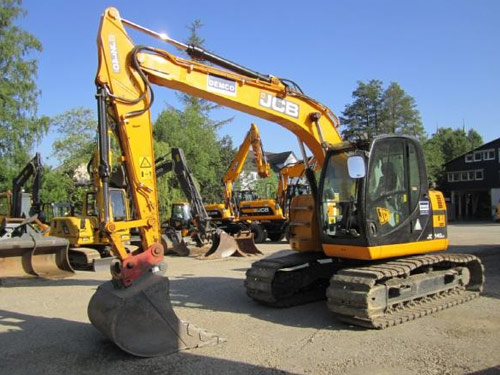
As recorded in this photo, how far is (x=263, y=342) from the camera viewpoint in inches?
219

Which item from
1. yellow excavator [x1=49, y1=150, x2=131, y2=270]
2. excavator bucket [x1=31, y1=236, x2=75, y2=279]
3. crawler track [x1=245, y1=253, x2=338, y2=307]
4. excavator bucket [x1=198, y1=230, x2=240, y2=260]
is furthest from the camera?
excavator bucket [x1=198, y1=230, x2=240, y2=260]

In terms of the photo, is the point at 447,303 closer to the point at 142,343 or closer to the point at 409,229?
the point at 409,229

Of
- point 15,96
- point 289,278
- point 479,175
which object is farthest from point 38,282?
point 479,175

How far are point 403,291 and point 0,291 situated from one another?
7.39 m

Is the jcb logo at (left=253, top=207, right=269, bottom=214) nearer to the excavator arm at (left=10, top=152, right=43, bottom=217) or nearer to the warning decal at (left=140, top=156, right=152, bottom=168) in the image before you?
the excavator arm at (left=10, top=152, right=43, bottom=217)

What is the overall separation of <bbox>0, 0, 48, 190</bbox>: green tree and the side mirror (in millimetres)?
23011

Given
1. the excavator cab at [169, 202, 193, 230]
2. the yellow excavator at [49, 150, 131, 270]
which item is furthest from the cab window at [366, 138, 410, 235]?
the excavator cab at [169, 202, 193, 230]

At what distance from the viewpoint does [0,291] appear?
30.0 feet

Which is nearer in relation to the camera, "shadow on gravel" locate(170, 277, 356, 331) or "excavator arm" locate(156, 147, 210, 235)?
"shadow on gravel" locate(170, 277, 356, 331)

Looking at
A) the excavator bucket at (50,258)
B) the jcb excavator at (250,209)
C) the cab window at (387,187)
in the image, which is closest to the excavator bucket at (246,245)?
the jcb excavator at (250,209)

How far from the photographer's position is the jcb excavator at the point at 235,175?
1859 cm

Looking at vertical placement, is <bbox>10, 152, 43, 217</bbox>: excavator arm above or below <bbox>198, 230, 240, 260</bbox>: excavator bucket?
above

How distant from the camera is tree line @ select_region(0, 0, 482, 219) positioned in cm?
2548

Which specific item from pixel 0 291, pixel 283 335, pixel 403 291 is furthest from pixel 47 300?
pixel 403 291
